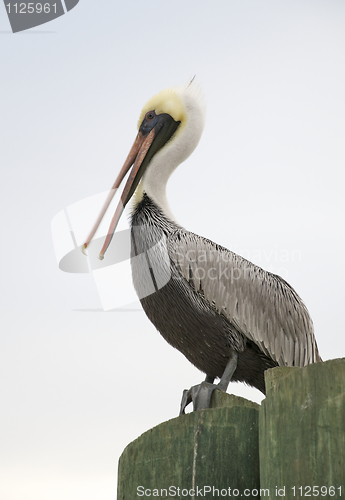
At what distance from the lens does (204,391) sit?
10.9ft

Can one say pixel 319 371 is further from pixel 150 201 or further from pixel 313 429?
pixel 150 201

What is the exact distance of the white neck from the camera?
14.3ft

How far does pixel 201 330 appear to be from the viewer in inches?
148

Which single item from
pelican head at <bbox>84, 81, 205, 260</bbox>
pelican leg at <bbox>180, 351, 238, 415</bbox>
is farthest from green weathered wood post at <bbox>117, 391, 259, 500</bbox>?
pelican head at <bbox>84, 81, 205, 260</bbox>

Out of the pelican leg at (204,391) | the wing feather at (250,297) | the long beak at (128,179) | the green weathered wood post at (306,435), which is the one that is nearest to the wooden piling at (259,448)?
the green weathered wood post at (306,435)

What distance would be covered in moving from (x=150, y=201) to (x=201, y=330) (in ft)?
3.62

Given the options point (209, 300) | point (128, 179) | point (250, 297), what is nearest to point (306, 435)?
point (209, 300)

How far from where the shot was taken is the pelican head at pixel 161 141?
14.5 ft

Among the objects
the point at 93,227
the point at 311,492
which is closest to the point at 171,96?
the point at 93,227

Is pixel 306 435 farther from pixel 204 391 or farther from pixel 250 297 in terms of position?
pixel 250 297

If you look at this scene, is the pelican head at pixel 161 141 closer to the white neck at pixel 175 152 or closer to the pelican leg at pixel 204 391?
the white neck at pixel 175 152

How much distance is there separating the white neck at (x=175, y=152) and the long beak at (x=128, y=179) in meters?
0.09

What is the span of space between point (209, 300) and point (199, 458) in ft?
6.73

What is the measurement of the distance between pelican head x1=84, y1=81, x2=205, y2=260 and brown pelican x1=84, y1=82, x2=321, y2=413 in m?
0.01
